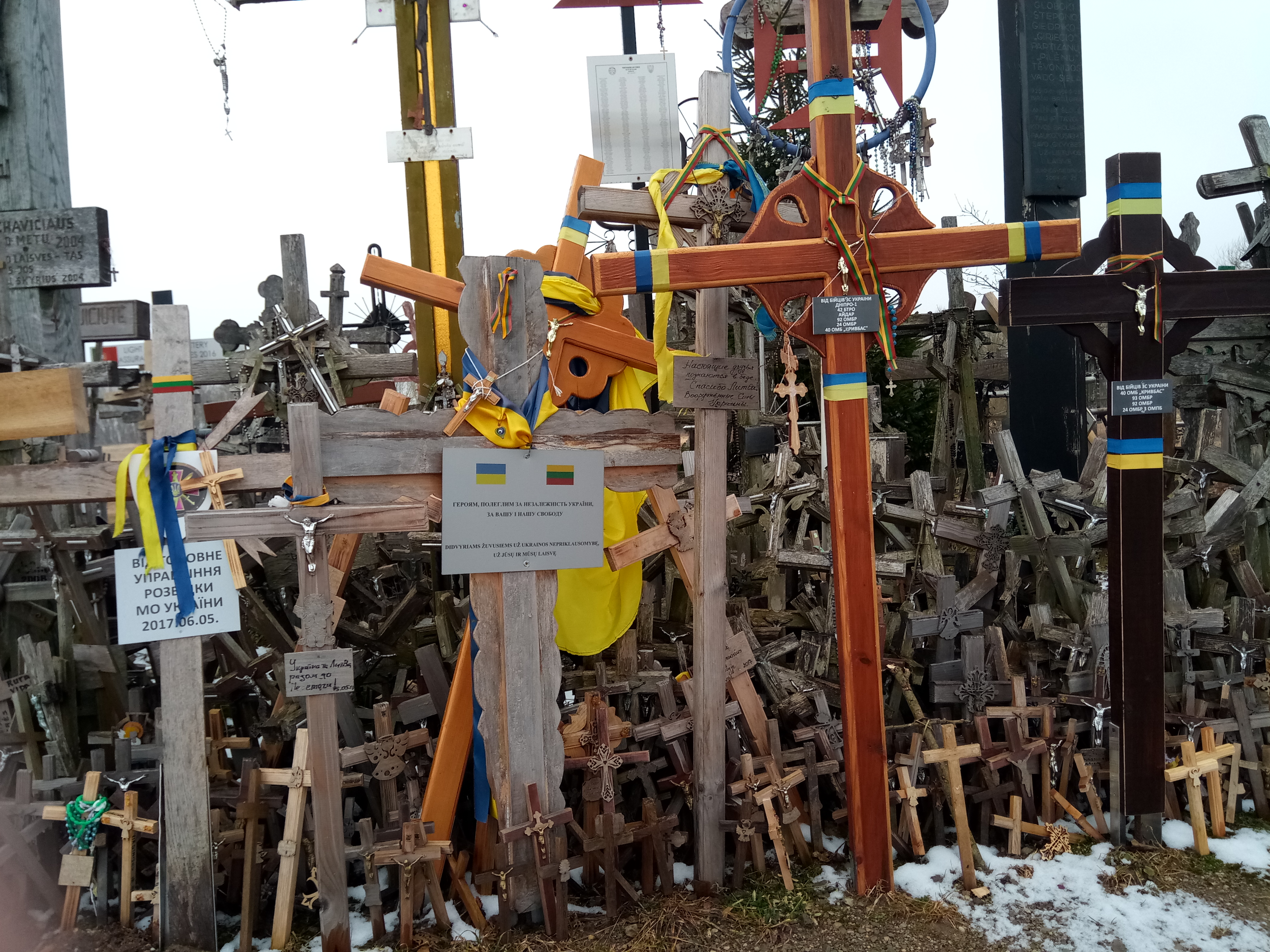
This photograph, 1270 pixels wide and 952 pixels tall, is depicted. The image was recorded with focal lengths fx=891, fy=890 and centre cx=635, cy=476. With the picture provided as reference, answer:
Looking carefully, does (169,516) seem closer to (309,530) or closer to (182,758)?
(309,530)

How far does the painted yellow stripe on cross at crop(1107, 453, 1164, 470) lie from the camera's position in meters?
3.83

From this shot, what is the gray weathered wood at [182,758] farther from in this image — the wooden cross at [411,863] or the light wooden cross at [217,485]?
the wooden cross at [411,863]

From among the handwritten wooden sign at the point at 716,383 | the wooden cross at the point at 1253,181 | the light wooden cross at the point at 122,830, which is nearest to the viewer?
the light wooden cross at the point at 122,830

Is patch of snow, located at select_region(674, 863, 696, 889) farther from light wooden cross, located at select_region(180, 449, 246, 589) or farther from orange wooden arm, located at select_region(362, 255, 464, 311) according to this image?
orange wooden arm, located at select_region(362, 255, 464, 311)

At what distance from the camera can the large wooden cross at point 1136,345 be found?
377cm

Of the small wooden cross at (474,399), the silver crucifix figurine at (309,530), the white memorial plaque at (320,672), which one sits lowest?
the white memorial plaque at (320,672)

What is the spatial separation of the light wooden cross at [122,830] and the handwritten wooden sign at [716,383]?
102 inches

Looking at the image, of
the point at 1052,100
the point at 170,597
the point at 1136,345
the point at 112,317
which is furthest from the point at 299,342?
the point at 1052,100

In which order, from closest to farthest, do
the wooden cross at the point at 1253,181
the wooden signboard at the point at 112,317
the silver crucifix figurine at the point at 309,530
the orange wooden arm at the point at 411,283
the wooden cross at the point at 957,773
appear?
the silver crucifix figurine at the point at 309,530, the orange wooden arm at the point at 411,283, the wooden cross at the point at 957,773, the wooden signboard at the point at 112,317, the wooden cross at the point at 1253,181

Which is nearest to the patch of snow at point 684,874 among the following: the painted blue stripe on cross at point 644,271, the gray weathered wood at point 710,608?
the gray weathered wood at point 710,608

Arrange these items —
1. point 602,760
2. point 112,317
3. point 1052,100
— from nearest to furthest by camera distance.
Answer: point 602,760
point 112,317
point 1052,100

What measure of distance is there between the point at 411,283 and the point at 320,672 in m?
1.55

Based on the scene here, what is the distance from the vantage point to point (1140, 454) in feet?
12.6

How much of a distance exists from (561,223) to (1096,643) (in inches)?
127
